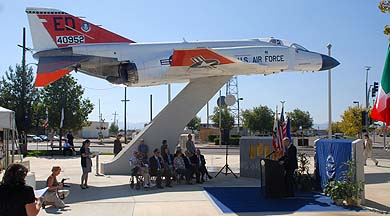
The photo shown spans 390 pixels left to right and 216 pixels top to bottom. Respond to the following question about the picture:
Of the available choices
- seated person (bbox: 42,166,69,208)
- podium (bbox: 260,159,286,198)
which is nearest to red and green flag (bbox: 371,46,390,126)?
podium (bbox: 260,159,286,198)

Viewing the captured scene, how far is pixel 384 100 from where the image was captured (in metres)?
9.33

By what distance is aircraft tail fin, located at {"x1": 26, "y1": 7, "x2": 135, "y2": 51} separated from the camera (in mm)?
17281

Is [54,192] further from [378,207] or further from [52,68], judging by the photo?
[378,207]

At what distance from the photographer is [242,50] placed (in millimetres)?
18359

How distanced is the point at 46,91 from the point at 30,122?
12.5ft

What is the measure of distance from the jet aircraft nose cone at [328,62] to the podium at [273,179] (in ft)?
30.3

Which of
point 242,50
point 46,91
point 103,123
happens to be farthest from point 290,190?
point 103,123

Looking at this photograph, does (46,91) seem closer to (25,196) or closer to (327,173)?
(327,173)

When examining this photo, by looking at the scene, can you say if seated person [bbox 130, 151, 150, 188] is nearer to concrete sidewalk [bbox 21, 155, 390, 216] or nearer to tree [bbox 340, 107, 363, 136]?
concrete sidewalk [bbox 21, 155, 390, 216]

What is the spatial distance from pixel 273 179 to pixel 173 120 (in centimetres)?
709

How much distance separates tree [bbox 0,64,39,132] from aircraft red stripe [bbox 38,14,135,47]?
54.8 ft

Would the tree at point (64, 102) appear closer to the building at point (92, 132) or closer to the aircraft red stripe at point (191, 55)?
the aircraft red stripe at point (191, 55)

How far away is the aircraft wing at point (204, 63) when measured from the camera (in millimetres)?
17359

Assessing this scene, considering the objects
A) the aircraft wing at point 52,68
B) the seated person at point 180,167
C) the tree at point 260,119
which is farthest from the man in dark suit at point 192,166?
the tree at point 260,119
